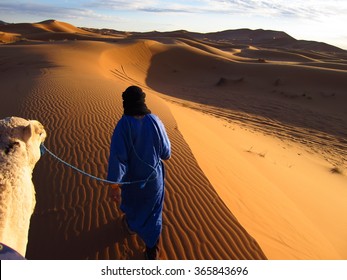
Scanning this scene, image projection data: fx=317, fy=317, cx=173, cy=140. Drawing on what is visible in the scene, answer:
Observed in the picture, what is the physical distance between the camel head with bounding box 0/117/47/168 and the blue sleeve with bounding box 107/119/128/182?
782mm

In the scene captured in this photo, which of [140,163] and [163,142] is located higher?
[163,142]

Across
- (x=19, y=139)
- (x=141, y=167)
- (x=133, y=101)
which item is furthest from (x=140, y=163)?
(x=19, y=139)

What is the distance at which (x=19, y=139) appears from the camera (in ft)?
8.19

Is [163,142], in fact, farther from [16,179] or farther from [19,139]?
[16,179]

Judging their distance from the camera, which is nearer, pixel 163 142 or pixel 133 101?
pixel 133 101

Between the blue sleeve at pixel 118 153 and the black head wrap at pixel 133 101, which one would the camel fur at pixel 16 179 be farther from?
the black head wrap at pixel 133 101

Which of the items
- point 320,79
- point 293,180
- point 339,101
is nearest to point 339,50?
point 320,79

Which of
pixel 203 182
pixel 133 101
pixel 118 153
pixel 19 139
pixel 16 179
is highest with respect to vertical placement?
pixel 133 101

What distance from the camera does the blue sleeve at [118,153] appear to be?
324 cm

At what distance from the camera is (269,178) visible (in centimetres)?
776

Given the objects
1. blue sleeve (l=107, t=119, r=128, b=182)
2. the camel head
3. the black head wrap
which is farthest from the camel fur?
the black head wrap

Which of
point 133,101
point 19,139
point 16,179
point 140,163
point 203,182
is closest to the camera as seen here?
point 16,179

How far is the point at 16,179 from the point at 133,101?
1.36 metres

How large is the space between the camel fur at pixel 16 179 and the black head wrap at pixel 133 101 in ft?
2.95
